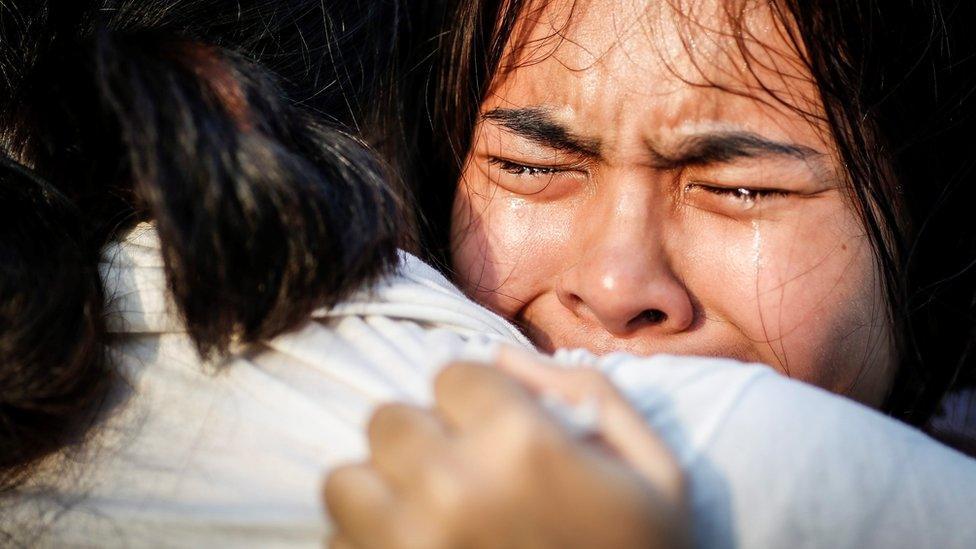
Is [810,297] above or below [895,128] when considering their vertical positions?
below

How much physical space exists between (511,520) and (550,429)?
6 cm

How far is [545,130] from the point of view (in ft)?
3.64

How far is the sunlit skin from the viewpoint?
1028mm

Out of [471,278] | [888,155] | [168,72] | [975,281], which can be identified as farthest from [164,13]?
[975,281]

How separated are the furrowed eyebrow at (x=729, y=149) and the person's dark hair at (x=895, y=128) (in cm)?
8

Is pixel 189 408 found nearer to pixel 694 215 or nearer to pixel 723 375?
pixel 723 375

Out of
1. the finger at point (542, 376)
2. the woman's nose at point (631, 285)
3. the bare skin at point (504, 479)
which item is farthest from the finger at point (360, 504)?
the woman's nose at point (631, 285)

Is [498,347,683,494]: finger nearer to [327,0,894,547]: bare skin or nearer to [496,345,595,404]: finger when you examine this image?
[496,345,595,404]: finger

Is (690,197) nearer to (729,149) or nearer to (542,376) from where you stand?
(729,149)

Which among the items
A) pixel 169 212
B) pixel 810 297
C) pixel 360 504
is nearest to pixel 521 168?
pixel 810 297

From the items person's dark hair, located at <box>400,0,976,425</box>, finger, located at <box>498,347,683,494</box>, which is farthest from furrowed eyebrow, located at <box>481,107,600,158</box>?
finger, located at <box>498,347,683,494</box>

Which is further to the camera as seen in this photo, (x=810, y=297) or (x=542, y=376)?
(x=810, y=297)

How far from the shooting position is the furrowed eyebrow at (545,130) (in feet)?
3.57

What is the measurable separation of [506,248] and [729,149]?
338 millimetres
